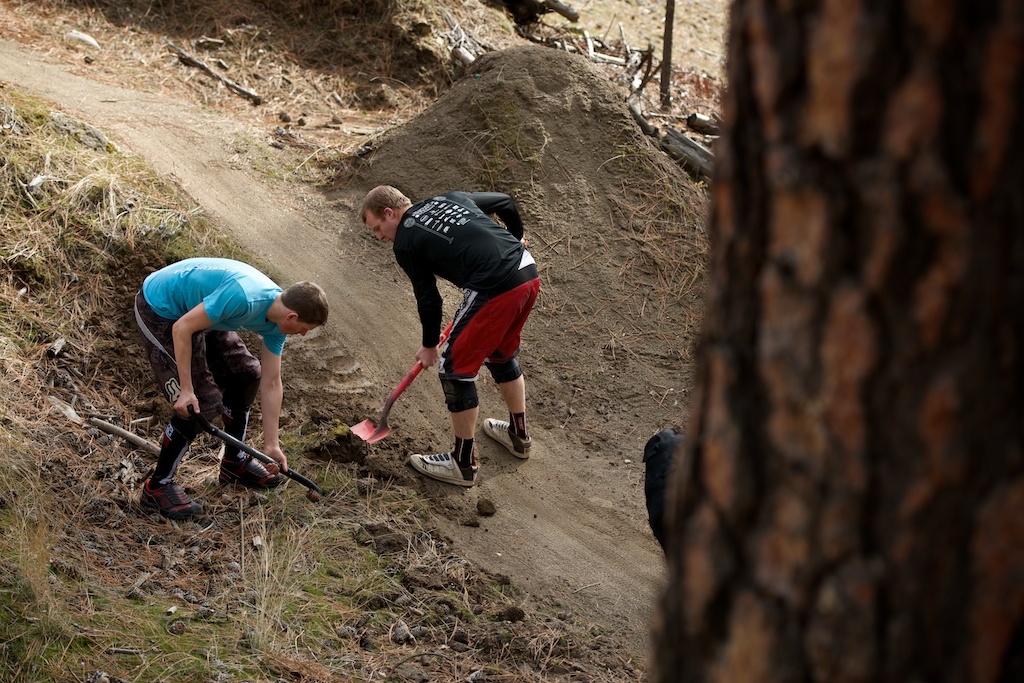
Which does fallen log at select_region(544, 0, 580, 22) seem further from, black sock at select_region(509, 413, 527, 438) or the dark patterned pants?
the dark patterned pants

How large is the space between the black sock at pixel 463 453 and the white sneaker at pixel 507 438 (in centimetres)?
44

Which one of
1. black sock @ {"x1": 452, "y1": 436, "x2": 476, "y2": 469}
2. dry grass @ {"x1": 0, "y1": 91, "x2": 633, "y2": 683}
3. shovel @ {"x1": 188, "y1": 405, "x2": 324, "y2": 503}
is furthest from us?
black sock @ {"x1": 452, "y1": 436, "x2": 476, "y2": 469}

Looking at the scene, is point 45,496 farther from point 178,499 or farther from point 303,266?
point 303,266

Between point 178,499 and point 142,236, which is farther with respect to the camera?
point 142,236

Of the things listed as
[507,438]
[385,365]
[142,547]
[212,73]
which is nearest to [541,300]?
[385,365]

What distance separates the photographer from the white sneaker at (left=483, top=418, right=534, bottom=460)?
5664 mm

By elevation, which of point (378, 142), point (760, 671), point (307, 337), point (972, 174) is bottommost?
point (307, 337)

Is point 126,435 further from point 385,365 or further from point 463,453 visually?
point 463,453

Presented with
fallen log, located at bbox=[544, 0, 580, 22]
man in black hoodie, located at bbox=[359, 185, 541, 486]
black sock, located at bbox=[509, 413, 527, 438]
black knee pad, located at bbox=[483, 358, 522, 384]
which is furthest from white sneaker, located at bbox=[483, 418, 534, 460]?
fallen log, located at bbox=[544, 0, 580, 22]

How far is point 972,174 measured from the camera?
0.94 meters

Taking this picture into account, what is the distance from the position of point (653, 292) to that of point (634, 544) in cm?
281

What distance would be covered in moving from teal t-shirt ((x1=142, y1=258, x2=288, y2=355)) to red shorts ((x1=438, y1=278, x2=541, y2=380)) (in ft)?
3.41

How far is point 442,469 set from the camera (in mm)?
5289

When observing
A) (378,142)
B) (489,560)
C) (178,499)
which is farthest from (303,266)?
(489,560)
